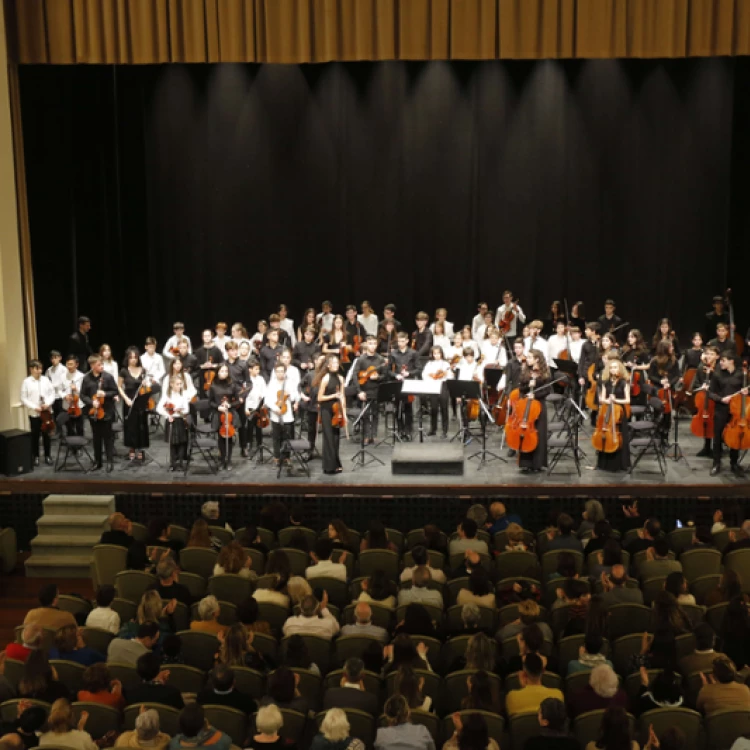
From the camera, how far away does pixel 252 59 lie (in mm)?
15383

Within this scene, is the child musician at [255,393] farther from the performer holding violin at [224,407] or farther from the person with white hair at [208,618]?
the person with white hair at [208,618]

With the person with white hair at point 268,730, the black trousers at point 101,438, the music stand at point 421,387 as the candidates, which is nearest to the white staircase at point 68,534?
the black trousers at point 101,438

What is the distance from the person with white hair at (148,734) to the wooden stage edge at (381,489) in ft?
19.0

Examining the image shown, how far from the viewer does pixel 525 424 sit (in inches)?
473

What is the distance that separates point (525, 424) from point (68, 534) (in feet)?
17.3

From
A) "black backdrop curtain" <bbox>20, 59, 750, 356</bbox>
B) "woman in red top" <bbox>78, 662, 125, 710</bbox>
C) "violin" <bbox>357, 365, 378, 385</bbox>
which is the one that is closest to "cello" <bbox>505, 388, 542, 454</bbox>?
"violin" <bbox>357, 365, 378, 385</bbox>

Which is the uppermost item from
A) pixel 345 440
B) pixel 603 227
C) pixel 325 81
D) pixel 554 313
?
pixel 325 81

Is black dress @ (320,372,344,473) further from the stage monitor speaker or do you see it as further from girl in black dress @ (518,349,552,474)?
the stage monitor speaker

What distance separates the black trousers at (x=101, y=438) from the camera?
1285 cm

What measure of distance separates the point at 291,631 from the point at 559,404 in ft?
27.7

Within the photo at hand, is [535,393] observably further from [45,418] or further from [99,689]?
[99,689]

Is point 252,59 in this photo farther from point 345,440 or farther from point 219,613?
point 219,613

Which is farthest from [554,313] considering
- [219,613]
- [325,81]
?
[219,613]

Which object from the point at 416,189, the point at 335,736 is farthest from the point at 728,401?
the point at 416,189
